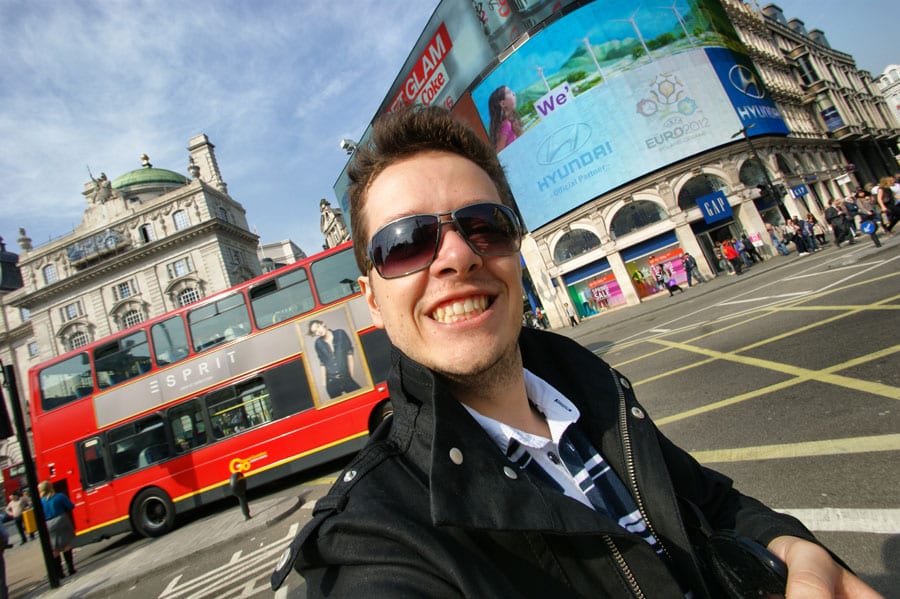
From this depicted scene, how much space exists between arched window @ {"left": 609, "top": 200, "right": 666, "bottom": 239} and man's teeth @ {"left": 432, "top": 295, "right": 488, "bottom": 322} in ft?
76.1

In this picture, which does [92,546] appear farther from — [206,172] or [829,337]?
[206,172]

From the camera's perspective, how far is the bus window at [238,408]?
342 inches

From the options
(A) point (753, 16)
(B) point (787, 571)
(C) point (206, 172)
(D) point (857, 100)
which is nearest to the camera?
(B) point (787, 571)

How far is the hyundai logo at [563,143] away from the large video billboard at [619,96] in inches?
2.0

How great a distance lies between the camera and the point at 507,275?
4.61 feet

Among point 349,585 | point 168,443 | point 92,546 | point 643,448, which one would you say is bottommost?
point 92,546

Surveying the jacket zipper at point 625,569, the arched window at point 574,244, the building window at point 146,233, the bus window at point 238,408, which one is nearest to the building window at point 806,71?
the arched window at point 574,244

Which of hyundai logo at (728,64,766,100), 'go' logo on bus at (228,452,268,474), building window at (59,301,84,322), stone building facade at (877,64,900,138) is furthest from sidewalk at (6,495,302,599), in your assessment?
stone building facade at (877,64,900,138)

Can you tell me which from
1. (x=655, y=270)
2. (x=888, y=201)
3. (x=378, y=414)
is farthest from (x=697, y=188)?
(x=378, y=414)

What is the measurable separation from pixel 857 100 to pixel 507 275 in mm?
56517

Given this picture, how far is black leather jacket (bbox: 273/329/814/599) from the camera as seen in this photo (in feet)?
2.88

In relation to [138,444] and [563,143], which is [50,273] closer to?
[138,444]

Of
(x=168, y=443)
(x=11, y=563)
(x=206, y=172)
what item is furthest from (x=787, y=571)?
(x=206, y=172)

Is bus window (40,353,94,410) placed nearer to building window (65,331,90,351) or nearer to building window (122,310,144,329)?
building window (122,310,144,329)
